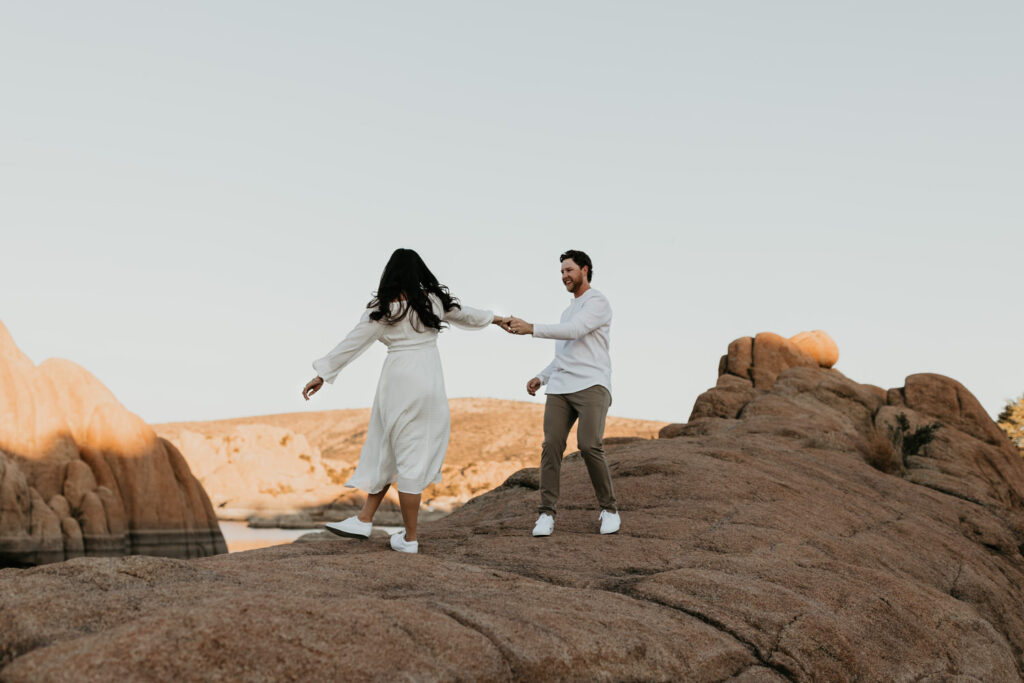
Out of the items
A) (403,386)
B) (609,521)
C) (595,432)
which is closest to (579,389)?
(595,432)

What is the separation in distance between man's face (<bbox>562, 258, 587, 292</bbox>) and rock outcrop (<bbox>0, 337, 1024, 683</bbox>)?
2.22m

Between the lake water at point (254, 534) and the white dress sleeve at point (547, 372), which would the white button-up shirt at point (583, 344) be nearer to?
the white dress sleeve at point (547, 372)

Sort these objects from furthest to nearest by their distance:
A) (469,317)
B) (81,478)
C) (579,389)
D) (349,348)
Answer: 1. (81,478)
2. (579,389)
3. (469,317)
4. (349,348)

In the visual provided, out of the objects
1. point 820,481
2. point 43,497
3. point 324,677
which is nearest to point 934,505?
point 820,481

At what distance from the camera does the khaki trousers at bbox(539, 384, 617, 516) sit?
24.2ft

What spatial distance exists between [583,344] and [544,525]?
5.31 ft

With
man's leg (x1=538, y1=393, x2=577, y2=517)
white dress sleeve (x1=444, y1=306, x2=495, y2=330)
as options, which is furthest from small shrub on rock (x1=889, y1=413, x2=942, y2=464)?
white dress sleeve (x1=444, y1=306, x2=495, y2=330)

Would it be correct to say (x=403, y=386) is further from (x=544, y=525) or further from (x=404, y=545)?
(x=544, y=525)

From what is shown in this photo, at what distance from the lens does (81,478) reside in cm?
2527

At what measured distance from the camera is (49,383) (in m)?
27.3

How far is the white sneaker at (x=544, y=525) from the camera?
24.1 feet

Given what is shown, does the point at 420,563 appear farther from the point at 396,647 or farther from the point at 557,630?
the point at 396,647

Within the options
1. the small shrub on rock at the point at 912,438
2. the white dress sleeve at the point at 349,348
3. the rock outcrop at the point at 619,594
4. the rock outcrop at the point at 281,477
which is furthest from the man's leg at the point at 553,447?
the rock outcrop at the point at 281,477

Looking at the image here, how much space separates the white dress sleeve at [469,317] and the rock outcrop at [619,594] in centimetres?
181
